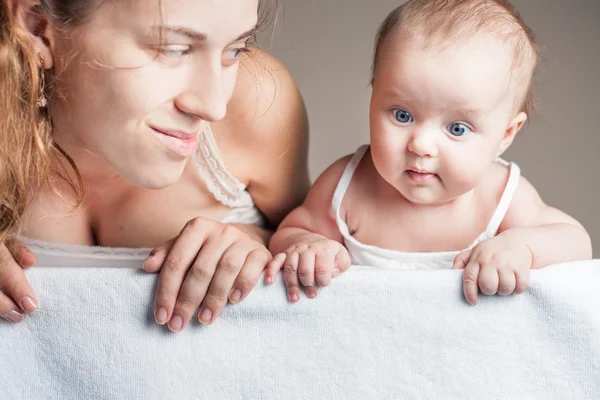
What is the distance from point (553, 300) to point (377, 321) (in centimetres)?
19

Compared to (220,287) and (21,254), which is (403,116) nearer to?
(220,287)

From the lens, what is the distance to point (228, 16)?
96cm

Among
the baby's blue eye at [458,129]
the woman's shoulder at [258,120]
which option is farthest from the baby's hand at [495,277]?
the woman's shoulder at [258,120]

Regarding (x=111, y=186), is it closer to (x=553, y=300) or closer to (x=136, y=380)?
(x=136, y=380)

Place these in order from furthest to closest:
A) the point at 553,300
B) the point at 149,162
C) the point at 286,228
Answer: the point at 286,228
the point at 149,162
the point at 553,300

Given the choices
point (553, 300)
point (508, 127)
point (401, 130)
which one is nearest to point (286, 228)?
point (401, 130)

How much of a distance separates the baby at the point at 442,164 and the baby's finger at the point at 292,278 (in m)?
0.04

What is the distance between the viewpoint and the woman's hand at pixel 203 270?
35.8 inches

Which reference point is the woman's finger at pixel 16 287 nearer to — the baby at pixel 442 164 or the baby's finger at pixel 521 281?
the baby at pixel 442 164

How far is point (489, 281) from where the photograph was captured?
88 cm

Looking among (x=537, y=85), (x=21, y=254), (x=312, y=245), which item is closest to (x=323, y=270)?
(x=312, y=245)

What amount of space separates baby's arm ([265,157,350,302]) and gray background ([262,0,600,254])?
2.32 ft

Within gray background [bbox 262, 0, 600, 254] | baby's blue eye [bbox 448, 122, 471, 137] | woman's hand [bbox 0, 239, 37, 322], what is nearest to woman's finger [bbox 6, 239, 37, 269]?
woman's hand [bbox 0, 239, 37, 322]

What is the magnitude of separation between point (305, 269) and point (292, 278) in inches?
1.2
